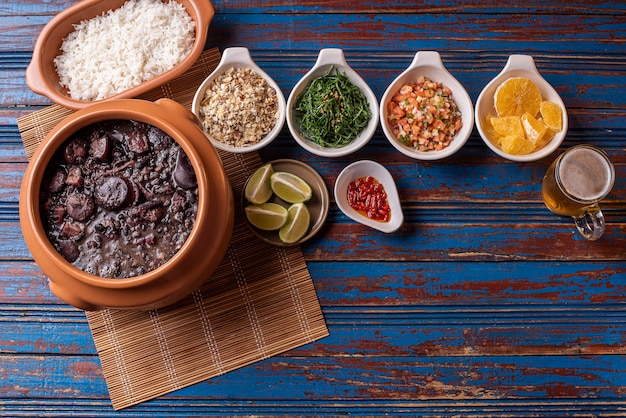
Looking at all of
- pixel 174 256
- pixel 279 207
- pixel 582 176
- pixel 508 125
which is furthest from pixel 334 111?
pixel 582 176

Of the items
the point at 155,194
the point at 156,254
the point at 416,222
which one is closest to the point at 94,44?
→ the point at 155,194

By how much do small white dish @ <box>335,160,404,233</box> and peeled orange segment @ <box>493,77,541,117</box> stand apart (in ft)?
1.90

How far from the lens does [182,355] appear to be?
8.06 feet

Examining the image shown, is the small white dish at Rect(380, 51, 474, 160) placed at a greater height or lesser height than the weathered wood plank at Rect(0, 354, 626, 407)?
greater

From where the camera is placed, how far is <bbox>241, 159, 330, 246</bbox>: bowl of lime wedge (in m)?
2.40

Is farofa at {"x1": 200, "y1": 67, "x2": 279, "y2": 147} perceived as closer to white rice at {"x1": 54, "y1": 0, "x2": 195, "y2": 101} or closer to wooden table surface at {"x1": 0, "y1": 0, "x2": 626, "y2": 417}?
wooden table surface at {"x1": 0, "y1": 0, "x2": 626, "y2": 417}

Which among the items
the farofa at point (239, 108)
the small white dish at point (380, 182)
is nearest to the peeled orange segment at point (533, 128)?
the small white dish at point (380, 182)

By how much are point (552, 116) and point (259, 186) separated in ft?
4.28

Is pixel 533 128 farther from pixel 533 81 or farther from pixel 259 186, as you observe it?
pixel 259 186

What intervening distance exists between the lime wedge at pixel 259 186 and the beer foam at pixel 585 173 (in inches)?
49.3

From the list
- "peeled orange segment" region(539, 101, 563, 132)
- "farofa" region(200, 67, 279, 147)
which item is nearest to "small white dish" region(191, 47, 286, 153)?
"farofa" region(200, 67, 279, 147)

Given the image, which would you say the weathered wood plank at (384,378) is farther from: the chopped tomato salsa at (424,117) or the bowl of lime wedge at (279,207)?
the chopped tomato salsa at (424,117)

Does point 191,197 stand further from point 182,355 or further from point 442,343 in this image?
point 442,343

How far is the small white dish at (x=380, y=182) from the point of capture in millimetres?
2449
